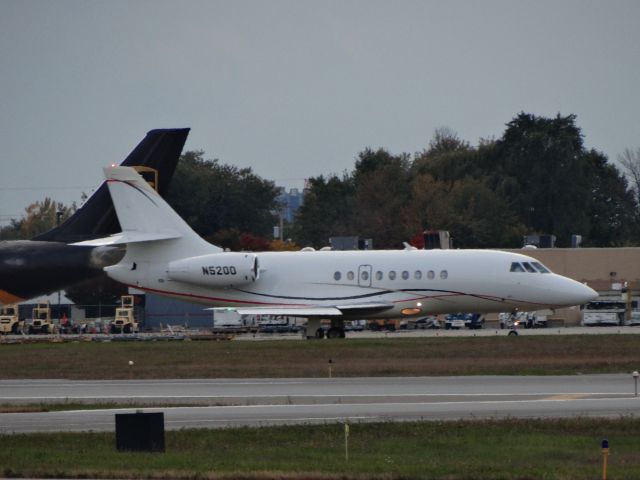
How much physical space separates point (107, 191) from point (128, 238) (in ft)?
6.78

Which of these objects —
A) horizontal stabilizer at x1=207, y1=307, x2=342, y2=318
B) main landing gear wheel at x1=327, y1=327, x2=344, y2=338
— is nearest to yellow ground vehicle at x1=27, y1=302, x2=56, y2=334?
horizontal stabilizer at x1=207, y1=307, x2=342, y2=318

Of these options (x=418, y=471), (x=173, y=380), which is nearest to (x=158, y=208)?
(x=173, y=380)

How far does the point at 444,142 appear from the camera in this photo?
15112 centimetres

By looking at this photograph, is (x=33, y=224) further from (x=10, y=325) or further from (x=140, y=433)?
(x=140, y=433)

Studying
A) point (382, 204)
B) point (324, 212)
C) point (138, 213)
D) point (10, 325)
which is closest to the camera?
point (138, 213)

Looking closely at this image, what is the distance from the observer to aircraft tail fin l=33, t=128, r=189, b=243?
51.6 m

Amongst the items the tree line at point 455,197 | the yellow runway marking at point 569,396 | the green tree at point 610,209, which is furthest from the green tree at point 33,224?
the yellow runway marking at point 569,396

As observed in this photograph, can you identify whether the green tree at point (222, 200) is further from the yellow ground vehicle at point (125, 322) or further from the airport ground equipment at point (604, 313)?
the airport ground equipment at point (604, 313)

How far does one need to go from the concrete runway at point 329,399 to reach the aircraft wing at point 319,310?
686 inches

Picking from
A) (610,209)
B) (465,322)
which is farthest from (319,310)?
(610,209)

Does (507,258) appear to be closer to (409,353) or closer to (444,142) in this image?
(409,353)

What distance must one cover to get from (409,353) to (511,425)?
1921 cm

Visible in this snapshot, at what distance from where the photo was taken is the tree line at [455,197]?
10975cm

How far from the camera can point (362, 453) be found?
2052cm
